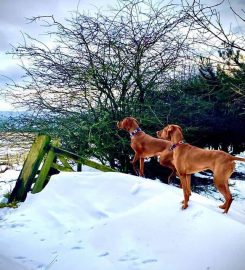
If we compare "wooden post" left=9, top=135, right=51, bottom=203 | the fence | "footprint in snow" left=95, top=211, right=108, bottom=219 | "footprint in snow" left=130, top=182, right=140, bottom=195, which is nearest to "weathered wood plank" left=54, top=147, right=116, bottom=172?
the fence

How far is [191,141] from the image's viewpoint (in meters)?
9.65

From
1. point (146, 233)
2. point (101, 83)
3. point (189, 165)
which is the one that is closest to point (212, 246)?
point (146, 233)

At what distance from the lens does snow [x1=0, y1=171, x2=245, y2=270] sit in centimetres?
327

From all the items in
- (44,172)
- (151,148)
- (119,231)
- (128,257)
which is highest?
(151,148)

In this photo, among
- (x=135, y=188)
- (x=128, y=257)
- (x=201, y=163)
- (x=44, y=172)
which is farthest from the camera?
(x=44, y=172)

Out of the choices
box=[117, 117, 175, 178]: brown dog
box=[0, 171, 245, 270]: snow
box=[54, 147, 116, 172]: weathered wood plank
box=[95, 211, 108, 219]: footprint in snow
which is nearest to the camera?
box=[0, 171, 245, 270]: snow

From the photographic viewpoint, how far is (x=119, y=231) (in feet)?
12.6

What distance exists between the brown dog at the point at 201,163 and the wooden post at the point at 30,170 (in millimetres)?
2600

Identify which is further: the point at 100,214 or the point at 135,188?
the point at 135,188

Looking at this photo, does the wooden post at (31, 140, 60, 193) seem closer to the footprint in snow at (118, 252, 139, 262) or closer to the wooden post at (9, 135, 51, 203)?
the wooden post at (9, 135, 51, 203)

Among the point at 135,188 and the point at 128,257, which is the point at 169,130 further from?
the point at 128,257

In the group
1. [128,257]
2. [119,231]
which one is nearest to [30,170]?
[119,231]

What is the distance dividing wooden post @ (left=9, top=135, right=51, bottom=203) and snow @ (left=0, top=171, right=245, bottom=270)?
84 cm

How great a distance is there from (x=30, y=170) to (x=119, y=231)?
275 centimetres
